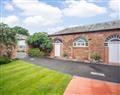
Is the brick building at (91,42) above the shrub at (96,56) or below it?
above

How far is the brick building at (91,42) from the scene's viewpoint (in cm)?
1701

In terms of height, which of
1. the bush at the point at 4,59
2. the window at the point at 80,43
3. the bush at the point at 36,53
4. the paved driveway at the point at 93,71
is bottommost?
the paved driveway at the point at 93,71

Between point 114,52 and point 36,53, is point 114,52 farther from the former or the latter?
point 36,53

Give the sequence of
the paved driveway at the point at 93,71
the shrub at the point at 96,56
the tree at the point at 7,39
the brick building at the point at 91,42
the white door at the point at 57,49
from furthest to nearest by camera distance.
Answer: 1. the white door at the point at 57,49
2. the shrub at the point at 96,56
3. the brick building at the point at 91,42
4. the tree at the point at 7,39
5. the paved driveway at the point at 93,71

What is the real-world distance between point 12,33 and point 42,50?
7.78 metres

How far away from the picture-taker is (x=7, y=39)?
15188 mm

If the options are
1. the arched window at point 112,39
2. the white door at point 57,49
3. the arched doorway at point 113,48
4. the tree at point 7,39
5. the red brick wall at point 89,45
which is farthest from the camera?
the white door at point 57,49

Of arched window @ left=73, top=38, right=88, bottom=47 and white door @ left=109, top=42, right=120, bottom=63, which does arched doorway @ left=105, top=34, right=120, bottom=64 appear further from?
arched window @ left=73, top=38, right=88, bottom=47

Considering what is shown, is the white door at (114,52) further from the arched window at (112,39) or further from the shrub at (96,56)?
the shrub at (96,56)

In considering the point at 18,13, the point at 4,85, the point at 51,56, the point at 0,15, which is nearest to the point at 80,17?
the point at 18,13

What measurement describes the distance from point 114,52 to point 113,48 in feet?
1.52

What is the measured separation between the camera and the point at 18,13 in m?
12.9

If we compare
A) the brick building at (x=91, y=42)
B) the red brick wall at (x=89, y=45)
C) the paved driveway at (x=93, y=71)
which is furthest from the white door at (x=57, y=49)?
the paved driveway at (x=93, y=71)

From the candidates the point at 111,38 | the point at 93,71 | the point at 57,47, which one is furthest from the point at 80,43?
the point at 93,71
